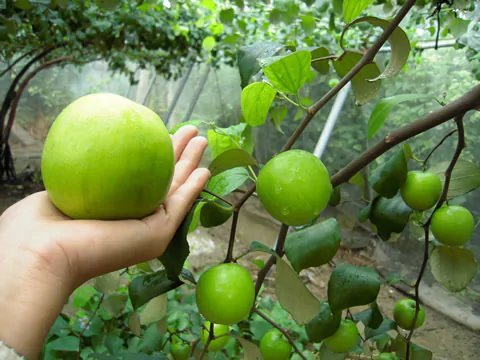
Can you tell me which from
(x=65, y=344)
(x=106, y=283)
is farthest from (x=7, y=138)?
(x=106, y=283)

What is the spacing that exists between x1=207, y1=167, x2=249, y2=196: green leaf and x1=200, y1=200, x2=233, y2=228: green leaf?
0.06 feet

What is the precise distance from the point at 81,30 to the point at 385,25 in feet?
7.36

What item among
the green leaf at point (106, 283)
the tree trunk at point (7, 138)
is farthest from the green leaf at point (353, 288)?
the tree trunk at point (7, 138)

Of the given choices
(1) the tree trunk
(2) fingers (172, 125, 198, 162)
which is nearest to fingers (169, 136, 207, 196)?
(2) fingers (172, 125, 198, 162)

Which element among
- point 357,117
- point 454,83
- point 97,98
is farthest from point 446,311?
point 97,98

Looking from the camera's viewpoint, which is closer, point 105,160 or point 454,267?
point 105,160

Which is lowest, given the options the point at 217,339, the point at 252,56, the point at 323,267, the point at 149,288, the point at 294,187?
the point at 323,267

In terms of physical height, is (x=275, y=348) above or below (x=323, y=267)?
above

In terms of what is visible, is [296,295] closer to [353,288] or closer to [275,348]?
[353,288]

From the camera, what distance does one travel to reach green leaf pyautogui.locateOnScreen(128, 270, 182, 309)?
62cm

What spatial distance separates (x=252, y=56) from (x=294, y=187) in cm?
20

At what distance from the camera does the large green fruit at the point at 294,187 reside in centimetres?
49

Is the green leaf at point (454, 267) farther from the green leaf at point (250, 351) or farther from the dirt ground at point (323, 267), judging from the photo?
the dirt ground at point (323, 267)

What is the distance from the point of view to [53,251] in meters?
0.45
